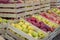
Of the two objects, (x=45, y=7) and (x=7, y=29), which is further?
(x=45, y=7)

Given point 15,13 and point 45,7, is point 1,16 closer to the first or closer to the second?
point 15,13

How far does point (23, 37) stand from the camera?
13.6 ft

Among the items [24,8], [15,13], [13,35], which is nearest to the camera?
[13,35]

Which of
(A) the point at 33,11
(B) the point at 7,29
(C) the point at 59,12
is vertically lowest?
(C) the point at 59,12

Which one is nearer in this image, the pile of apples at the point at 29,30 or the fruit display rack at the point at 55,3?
the pile of apples at the point at 29,30

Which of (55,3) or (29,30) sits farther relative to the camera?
(55,3)

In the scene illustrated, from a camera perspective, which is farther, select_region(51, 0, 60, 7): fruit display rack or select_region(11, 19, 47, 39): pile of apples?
select_region(51, 0, 60, 7): fruit display rack

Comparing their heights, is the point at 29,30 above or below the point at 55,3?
above

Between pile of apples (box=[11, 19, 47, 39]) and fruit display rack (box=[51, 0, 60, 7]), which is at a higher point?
pile of apples (box=[11, 19, 47, 39])

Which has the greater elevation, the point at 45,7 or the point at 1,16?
the point at 1,16

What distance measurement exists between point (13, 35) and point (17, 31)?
0.35 ft

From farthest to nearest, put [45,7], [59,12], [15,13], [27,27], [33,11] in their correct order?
1. [59,12]
2. [45,7]
3. [33,11]
4. [15,13]
5. [27,27]

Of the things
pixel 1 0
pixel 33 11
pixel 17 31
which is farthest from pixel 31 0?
pixel 17 31

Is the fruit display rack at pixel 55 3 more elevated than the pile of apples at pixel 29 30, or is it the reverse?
the pile of apples at pixel 29 30
